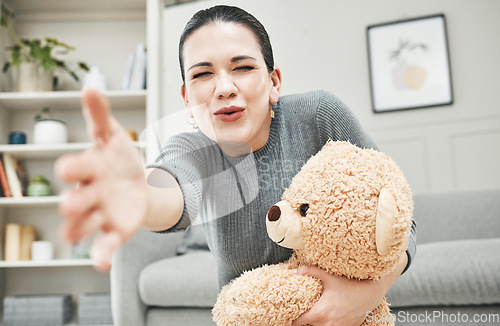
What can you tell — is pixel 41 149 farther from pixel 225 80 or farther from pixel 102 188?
pixel 102 188

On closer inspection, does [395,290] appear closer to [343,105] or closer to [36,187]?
[343,105]

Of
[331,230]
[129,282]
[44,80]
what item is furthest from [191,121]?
[44,80]

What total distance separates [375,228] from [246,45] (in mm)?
287

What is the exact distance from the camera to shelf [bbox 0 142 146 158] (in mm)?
2500

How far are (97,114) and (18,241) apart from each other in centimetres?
268

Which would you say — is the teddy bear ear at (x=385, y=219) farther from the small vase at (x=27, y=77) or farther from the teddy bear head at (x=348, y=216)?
the small vase at (x=27, y=77)

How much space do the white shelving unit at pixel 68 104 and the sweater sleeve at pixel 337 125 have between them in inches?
81.0

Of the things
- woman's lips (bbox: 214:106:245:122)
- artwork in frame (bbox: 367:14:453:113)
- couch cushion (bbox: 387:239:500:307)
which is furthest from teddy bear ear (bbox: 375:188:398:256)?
artwork in frame (bbox: 367:14:453:113)

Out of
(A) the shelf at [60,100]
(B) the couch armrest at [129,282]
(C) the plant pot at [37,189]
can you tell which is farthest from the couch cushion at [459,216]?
(C) the plant pot at [37,189]

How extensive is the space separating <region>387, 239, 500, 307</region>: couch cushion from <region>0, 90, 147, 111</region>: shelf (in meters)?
1.99

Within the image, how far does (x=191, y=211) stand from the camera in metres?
0.51

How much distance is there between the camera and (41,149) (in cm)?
251

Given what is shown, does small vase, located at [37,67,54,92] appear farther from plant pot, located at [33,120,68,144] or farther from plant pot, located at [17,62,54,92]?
plant pot, located at [33,120,68,144]

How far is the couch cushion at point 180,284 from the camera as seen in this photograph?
4.57 feet
